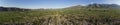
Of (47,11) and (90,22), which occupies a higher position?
(47,11)

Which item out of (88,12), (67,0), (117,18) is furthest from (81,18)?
(117,18)

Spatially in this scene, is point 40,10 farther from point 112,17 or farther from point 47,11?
point 112,17

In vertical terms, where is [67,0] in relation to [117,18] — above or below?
above

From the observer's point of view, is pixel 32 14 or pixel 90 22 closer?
pixel 32 14

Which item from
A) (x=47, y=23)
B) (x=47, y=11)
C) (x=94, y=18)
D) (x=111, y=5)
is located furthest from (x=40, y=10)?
(x=111, y=5)

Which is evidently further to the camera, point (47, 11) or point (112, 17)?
point (112, 17)

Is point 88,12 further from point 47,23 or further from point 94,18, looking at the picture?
point 47,23
